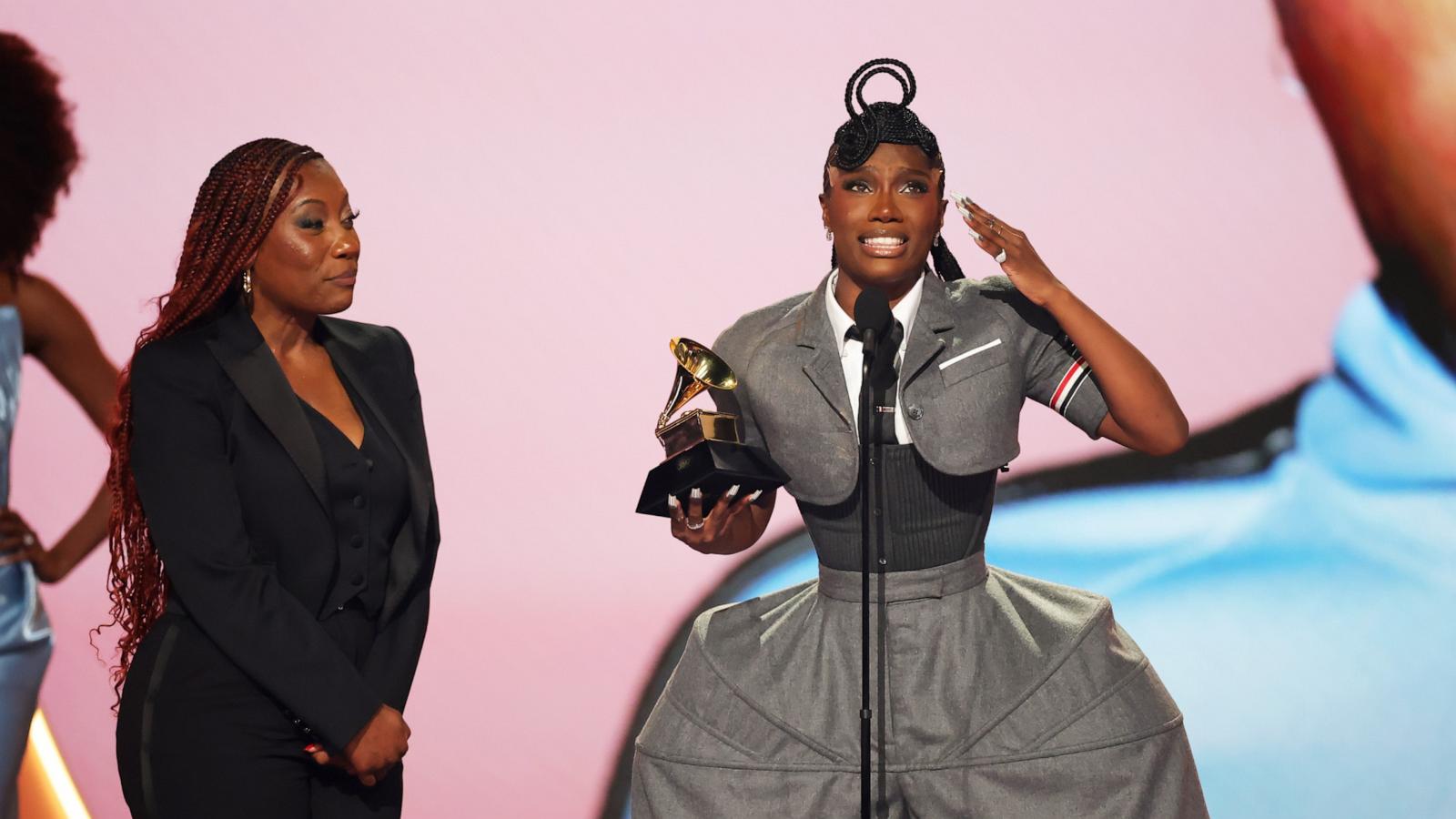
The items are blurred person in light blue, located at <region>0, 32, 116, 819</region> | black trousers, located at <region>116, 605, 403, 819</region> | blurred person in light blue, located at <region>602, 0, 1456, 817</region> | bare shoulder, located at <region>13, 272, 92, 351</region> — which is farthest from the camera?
blurred person in light blue, located at <region>602, 0, 1456, 817</region>

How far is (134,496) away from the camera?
2.46 meters

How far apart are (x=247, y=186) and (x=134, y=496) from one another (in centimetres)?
50

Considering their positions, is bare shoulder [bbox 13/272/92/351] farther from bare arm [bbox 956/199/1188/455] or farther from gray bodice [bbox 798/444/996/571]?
bare arm [bbox 956/199/1188/455]

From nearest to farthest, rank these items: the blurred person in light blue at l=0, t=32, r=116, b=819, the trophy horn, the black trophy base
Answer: the black trophy base, the trophy horn, the blurred person in light blue at l=0, t=32, r=116, b=819

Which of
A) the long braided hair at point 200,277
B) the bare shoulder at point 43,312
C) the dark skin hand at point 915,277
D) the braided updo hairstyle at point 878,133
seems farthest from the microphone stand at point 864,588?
the bare shoulder at point 43,312

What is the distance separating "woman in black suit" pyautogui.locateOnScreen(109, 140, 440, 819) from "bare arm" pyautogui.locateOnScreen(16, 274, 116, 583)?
1093mm

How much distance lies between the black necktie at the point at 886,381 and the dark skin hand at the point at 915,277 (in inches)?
3.3

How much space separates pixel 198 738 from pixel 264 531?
31cm

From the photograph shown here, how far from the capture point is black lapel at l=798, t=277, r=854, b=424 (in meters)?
2.62

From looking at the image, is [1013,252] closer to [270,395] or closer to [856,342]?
[856,342]

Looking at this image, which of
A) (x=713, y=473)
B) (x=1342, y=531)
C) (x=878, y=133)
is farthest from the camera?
(x=1342, y=531)

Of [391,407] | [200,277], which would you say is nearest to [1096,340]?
[391,407]

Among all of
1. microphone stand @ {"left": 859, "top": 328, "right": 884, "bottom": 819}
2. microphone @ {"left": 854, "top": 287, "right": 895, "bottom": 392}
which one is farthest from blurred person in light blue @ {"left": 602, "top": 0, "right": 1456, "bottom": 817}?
microphone @ {"left": 854, "top": 287, "right": 895, "bottom": 392}

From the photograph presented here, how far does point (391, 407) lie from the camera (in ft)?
8.65
